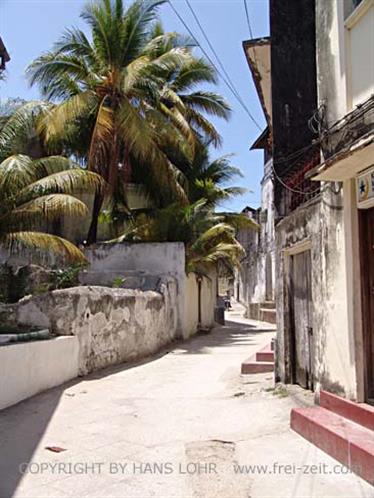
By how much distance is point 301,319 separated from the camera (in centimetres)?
810

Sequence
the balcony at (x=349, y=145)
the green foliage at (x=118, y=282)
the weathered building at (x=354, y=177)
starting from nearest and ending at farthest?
the balcony at (x=349, y=145)
the weathered building at (x=354, y=177)
the green foliage at (x=118, y=282)

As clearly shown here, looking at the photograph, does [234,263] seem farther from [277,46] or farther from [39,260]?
[277,46]

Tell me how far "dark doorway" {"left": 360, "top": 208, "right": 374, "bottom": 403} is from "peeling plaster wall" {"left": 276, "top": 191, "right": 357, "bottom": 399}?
16 centimetres

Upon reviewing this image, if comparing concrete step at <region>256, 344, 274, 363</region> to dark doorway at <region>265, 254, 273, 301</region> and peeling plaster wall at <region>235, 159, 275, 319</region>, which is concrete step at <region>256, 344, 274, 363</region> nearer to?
peeling plaster wall at <region>235, 159, 275, 319</region>

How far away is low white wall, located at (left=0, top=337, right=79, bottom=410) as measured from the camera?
25.1 ft

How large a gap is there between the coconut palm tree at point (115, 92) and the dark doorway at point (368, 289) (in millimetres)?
13284

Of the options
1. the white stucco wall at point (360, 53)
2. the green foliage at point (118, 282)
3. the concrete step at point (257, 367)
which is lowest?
the concrete step at point (257, 367)

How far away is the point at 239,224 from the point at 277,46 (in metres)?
15.2

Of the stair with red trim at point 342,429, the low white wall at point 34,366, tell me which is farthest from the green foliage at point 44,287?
the stair with red trim at point 342,429

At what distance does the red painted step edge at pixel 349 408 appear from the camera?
5.29 m

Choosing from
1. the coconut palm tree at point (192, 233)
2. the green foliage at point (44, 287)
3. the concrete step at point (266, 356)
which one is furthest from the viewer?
the coconut palm tree at point (192, 233)

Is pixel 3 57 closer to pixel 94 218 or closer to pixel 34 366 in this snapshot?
pixel 94 218

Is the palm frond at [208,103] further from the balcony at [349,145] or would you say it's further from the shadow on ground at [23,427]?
the balcony at [349,145]

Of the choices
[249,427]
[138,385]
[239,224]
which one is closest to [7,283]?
[138,385]
